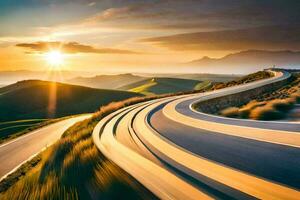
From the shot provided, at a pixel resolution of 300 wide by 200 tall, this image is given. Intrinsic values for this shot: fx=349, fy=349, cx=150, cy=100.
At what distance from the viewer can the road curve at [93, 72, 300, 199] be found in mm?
4691

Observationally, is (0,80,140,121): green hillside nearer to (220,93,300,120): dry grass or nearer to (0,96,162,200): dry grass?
(220,93,300,120): dry grass

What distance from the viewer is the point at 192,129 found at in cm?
1113

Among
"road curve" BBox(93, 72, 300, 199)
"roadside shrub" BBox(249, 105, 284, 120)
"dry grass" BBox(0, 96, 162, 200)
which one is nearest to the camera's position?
"road curve" BBox(93, 72, 300, 199)

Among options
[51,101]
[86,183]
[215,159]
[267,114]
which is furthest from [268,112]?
[51,101]

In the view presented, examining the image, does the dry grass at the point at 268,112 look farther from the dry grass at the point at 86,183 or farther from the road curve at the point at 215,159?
the dry grass at the point at 86,183

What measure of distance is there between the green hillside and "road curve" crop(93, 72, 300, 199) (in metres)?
104

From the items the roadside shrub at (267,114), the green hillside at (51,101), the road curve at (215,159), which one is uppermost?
the roadside shrub at (267,114)

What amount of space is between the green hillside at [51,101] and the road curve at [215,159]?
4109 inches

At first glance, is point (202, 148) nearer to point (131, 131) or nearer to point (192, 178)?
point (192, 178)

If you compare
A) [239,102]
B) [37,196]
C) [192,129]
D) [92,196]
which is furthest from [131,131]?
[239,102]

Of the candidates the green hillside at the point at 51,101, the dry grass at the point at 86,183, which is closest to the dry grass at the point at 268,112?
the dry grass at the point at 86,183

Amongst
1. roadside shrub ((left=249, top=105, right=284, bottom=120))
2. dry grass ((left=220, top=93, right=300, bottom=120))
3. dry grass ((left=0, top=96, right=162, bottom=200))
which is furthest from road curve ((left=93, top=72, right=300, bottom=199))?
dry grass ((left=220, top=93, right=300, bottom=120))

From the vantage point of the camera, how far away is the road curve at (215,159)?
469cm

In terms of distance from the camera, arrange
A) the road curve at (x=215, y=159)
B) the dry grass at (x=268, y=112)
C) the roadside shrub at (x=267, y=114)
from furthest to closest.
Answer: the dry grass at (x=268, y=112), the roadside shrub at (x=267, y=114), the road curve at (x=215, y=159)
